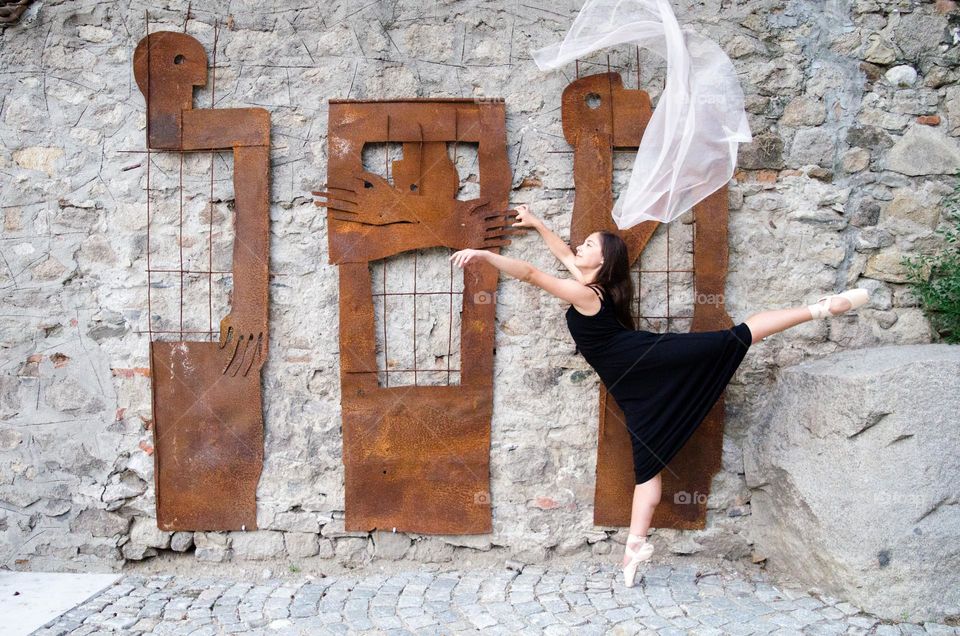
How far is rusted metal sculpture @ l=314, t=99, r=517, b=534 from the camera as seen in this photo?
10.6 feet

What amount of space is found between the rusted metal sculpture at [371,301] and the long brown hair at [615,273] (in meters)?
0.47

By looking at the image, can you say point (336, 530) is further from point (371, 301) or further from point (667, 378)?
point (667, 378)

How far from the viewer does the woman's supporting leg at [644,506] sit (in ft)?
9.98

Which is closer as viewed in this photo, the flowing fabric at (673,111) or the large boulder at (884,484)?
the large boulder at (884,484)

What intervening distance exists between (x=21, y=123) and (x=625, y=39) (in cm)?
278

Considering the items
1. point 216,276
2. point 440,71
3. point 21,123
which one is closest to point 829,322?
point 440,71

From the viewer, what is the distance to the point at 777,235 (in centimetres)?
328

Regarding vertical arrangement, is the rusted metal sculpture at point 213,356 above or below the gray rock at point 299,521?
above

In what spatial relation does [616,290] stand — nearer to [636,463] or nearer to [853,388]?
[636,463]

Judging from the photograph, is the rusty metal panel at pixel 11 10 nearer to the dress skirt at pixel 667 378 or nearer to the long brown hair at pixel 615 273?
the long brown hair at pixel 615 273

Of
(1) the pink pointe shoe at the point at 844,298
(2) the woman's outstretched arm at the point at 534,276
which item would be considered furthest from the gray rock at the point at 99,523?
(1) the pink pointe shoe at the point at 844,298

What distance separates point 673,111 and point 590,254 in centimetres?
69

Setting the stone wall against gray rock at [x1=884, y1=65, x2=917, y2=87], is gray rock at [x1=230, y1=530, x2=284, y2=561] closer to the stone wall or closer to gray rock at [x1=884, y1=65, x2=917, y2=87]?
the stone wall

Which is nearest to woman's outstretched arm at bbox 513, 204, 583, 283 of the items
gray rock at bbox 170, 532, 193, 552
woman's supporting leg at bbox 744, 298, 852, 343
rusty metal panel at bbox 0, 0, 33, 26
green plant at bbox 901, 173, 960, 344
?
woman's supporting leg at bbox 744, 298, 852, 343
